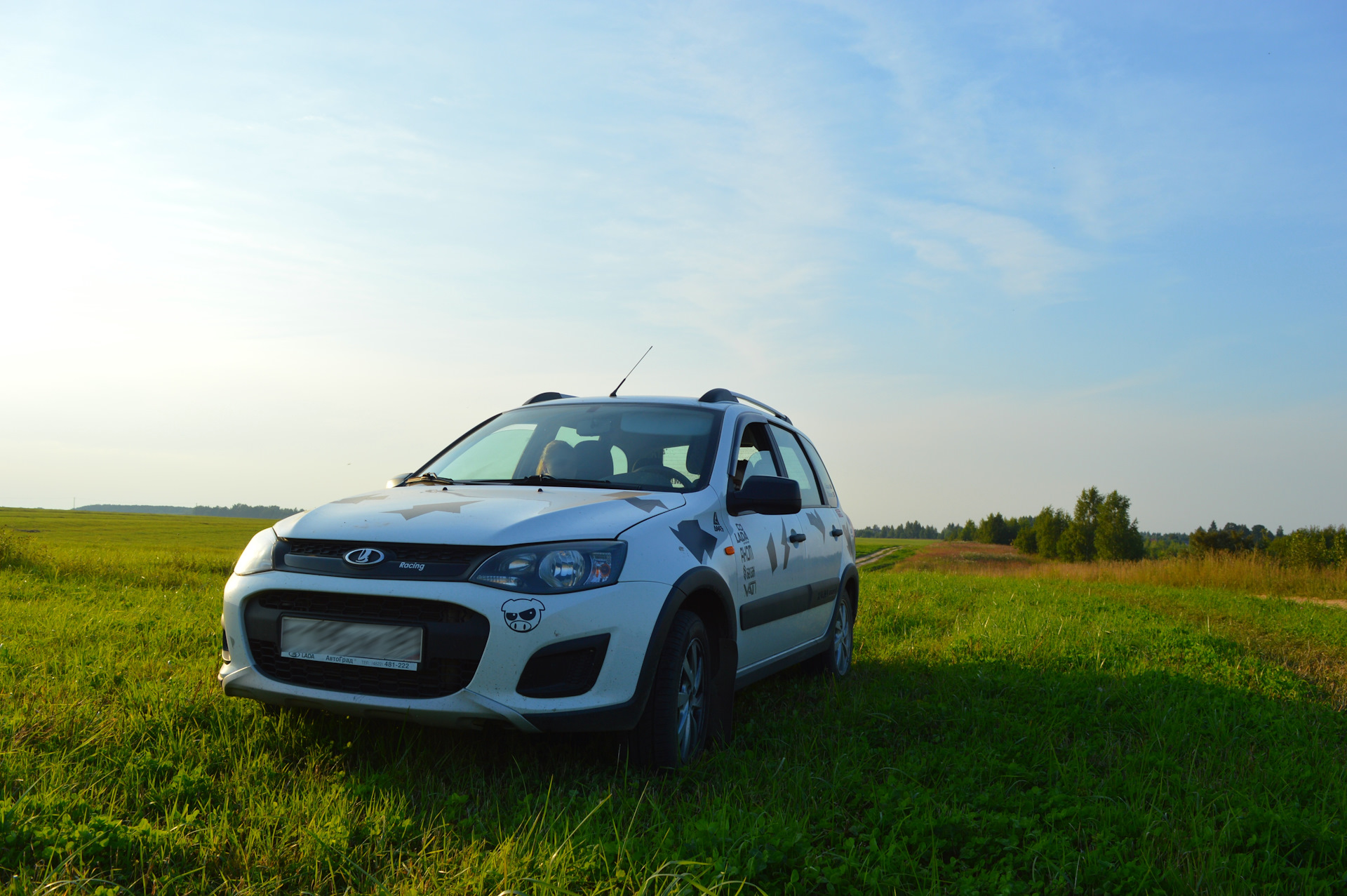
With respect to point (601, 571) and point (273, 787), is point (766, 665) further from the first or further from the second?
point (273, 787)

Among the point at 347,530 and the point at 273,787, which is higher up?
the point at 347,530

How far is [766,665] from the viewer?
16.0 feet

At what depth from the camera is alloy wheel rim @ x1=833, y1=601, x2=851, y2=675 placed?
629cm

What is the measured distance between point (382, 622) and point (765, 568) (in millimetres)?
2075

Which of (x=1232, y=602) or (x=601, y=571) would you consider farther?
(x=1232, y=602)

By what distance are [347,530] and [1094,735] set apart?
3.75m

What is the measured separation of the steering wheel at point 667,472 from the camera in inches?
176

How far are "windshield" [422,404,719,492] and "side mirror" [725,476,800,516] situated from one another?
0.20 meters

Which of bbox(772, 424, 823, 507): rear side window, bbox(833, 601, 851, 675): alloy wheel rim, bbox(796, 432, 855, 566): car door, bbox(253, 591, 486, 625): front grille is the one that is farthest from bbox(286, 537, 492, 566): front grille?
bbox(833, 601, 851, 675): alloy wheel rim

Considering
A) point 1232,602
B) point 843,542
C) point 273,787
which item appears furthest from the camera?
point 1232,602

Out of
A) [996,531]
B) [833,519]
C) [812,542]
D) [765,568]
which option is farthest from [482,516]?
[996,531]

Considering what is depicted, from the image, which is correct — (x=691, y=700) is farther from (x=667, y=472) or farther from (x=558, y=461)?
(x=558, y=461)

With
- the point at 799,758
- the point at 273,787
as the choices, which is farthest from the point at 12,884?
the point at 799,758

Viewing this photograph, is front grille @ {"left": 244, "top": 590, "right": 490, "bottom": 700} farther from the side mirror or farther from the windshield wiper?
the side mirror
